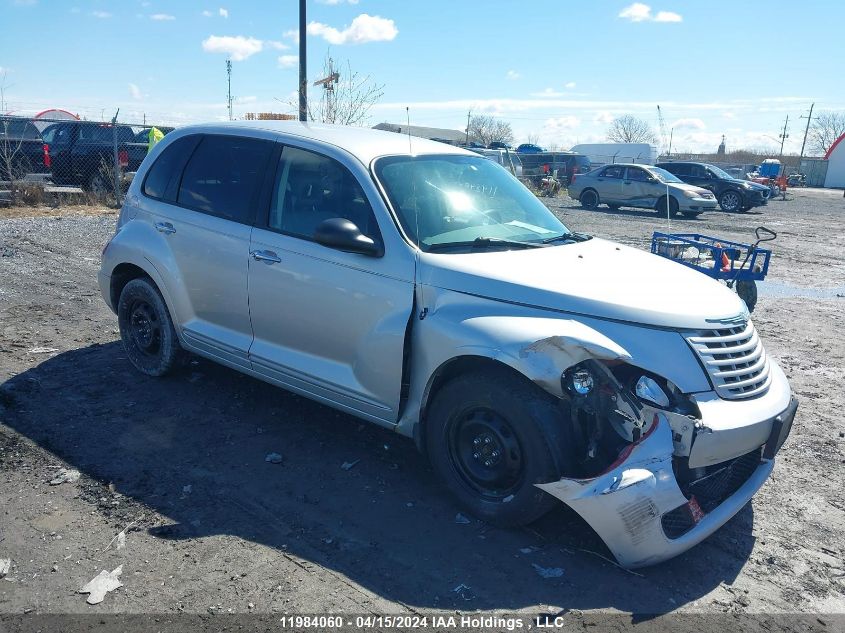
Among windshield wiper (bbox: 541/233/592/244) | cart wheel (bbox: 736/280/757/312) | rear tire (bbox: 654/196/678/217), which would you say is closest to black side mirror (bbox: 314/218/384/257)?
windshield wiper (bbox: 541/233/592/244)

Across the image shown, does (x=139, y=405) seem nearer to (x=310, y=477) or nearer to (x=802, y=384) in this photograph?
(x=310, y=477)

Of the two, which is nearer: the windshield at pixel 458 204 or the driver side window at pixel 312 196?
the windshield at pixel 458 204

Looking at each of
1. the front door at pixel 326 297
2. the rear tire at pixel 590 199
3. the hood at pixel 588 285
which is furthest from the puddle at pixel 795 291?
the rear tire at pixel 590 199

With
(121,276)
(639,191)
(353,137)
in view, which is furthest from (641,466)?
(639,191)

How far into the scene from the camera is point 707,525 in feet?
11.0

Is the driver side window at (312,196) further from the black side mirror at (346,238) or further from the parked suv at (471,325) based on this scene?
the black side mirror at (346,238)

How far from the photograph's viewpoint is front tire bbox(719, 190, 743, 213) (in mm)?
25917

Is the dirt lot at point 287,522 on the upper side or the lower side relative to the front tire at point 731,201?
lower

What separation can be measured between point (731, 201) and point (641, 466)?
25683 millimetres

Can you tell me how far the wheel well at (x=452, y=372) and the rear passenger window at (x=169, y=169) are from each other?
2.63 meters

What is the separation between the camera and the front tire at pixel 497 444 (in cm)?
338

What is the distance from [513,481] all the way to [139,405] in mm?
2880

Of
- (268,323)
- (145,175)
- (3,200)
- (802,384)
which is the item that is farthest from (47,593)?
(3,200)

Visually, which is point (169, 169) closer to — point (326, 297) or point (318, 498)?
point (326, 297)
